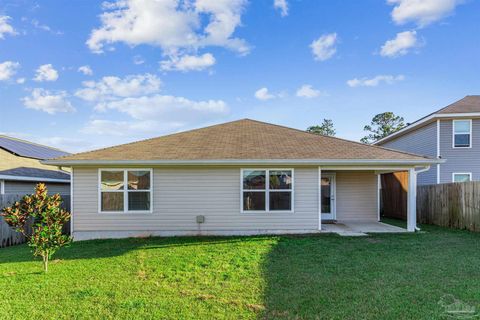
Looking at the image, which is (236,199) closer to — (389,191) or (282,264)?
(282,264)

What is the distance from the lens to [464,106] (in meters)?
14.8

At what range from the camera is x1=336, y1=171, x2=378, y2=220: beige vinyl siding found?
41.5 ft

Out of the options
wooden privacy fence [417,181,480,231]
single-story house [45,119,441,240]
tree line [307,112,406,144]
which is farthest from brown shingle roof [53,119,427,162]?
tree line [307,112,406,144]

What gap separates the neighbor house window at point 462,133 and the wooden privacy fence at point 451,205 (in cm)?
Answer: 310

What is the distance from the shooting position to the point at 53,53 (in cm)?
1334

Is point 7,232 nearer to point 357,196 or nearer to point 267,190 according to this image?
point 267,190

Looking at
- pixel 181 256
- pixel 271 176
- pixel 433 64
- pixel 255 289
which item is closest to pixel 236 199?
pixel 271 176

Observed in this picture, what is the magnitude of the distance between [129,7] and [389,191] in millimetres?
14251

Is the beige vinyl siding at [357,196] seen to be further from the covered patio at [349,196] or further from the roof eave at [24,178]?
the roof eave at [24,178]

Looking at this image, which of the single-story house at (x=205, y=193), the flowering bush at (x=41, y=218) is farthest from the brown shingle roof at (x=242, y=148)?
the flowering bush at (x=41, y=218)

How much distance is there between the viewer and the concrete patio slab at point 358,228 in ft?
32.3

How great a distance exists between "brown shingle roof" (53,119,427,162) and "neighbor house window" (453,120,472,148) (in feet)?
20.4

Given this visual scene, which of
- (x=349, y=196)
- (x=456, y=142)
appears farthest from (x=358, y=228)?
(x=456, y=142)

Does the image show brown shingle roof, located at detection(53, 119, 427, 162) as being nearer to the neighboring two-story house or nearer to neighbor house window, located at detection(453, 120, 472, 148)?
the neighboring two-story house
